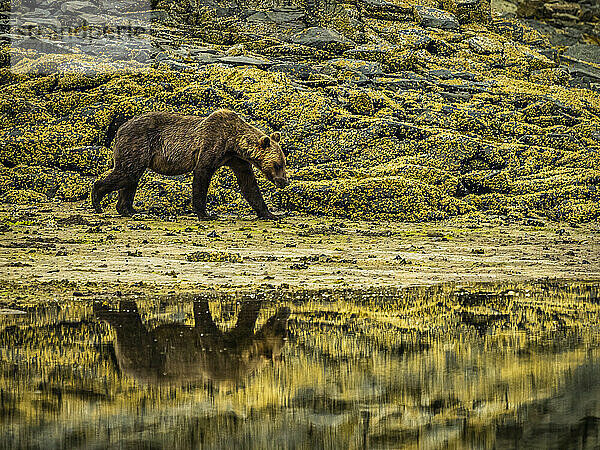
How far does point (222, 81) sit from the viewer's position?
64.2 ft

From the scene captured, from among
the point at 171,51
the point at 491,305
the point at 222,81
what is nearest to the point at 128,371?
the point at 491,305

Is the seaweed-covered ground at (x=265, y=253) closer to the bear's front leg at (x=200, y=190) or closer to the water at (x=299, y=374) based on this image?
the bear's front leg at (x=200, y=190)

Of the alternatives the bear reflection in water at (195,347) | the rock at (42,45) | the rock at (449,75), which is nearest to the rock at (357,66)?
the rock at (449,75)

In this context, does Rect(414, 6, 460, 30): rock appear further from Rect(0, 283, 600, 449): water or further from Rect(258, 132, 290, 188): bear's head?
Rect(0, 283, 600, 449): water

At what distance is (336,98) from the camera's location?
62.2 ft

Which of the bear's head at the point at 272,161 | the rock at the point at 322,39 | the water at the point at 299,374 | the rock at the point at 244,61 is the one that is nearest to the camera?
the water at the point at 299,374

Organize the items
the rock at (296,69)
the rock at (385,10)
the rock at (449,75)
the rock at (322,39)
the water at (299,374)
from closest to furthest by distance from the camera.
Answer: the water at (299,374) < the rock at (296,69) < the rock at (449,75) < the rock at (322,39) < the rock at (385,10)

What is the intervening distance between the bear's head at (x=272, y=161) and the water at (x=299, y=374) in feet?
25.3

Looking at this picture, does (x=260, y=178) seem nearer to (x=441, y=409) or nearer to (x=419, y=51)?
(x=419, y=51)

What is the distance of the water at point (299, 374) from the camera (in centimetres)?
311

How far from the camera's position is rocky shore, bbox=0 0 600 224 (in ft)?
50.4

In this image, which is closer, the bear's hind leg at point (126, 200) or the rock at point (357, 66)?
the bear's hind leg at point (126, 200)

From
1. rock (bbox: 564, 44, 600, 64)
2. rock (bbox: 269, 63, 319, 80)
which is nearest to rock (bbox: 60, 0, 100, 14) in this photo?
rock (bbox: 269, 63, 319, 80)

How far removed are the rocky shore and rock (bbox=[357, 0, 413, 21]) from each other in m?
0.07
